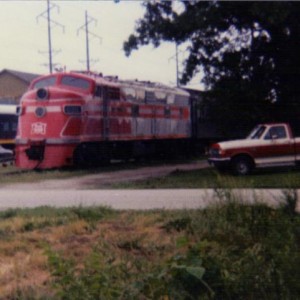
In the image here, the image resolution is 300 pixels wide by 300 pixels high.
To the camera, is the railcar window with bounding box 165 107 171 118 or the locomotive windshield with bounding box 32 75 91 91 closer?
the locomotive windshield with bounding box 32 75 91 91

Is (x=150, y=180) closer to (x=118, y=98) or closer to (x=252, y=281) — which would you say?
(x=118, y=98)

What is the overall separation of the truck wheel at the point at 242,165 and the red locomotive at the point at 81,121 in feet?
14.5

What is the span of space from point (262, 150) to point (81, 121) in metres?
5.55

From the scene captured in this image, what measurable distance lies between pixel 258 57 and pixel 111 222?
8.85 metres

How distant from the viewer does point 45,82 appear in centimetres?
1995

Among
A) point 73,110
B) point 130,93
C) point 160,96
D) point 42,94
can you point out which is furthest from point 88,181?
point 160,96

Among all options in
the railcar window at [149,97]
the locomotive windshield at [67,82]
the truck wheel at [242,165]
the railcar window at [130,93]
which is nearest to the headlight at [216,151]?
the truck wheel at [242,165]

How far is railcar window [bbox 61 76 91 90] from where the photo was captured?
19.0 metres

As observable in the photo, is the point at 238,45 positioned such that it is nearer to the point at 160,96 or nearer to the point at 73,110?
the point at 73,110

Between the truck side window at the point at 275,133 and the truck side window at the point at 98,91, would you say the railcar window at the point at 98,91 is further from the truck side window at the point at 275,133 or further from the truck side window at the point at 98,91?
the truck side window at the point at 275,133

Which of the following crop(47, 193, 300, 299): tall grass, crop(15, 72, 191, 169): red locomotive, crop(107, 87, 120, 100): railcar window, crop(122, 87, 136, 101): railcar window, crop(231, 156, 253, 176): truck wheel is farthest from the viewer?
crop(122, 87, 136, 101): railcar window

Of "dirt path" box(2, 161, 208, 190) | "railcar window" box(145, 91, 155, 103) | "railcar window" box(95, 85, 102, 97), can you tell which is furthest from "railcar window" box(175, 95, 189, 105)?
"dirt path" box(2, 161, 208, 190)

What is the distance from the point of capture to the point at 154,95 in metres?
22.1

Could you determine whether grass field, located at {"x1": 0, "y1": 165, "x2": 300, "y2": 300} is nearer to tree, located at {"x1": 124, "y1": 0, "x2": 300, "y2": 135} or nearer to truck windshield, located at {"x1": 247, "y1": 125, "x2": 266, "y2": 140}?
tree, located at {"x1": 124, "y1": 0, "x2": 300, "y2": 135}
